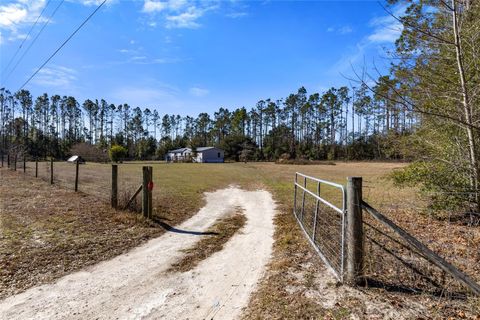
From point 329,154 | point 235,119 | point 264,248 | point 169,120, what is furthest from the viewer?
point 169,120

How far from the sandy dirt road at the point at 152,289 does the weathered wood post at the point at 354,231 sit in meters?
1.32

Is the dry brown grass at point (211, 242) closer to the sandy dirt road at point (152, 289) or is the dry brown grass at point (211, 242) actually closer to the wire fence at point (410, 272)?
the sandy dirt road at point (152, 289)

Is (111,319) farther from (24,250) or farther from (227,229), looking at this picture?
(227,229)

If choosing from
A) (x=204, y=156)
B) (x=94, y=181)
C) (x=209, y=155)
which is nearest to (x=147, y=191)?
(x=94, y=181)

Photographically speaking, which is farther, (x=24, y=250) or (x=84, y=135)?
(x=84, y=135)

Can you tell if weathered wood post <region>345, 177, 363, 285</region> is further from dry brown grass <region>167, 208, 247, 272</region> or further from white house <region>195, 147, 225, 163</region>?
white house <region>195, 147, 225, 163</region>

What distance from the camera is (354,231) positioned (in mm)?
3486

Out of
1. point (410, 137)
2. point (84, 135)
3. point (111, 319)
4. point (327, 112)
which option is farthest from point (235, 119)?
point (111, 319)

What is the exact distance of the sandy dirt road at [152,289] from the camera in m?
3.18

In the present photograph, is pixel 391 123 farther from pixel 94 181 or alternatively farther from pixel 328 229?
pixel 94 181

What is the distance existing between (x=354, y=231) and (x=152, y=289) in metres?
2.73

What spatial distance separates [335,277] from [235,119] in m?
72.5

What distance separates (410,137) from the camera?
7594mm

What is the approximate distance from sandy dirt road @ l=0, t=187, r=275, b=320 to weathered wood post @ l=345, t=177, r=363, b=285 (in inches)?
52.0
